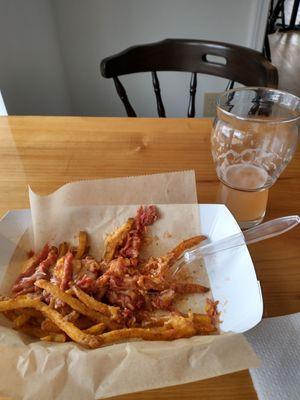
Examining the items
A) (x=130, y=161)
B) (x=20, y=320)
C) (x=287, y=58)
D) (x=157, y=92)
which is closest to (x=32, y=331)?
(x=20, y=320)

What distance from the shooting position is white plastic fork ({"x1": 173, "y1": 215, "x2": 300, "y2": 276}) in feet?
1.54

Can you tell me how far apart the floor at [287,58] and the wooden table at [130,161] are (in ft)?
7.22

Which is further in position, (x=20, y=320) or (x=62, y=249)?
(x=62, y=249)

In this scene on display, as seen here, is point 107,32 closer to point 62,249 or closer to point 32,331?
point 62,249

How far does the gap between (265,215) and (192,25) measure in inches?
51.8

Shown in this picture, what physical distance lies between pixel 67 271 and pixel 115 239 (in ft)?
0.29

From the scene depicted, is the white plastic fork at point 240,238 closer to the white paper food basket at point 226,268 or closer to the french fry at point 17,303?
the white paper food basket at point 226,268

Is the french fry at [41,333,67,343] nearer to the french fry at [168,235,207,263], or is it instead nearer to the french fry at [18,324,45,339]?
the french fry at [18,324,45,339]

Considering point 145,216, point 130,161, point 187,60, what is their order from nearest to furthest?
point 145,216, point 130,161, point 187,60

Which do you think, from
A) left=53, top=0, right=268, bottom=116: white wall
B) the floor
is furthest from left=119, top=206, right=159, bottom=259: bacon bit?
the floor

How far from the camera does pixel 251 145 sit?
1.91ft

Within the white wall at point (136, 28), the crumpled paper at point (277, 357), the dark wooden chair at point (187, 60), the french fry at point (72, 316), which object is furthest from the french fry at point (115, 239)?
the white wall at point (136, 28)

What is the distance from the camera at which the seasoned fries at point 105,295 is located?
38 cm

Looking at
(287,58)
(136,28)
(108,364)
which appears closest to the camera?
(108,364)
